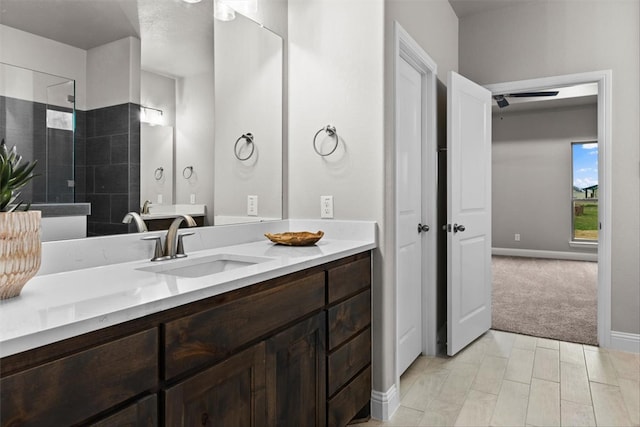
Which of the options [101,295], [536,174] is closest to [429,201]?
[101,295]

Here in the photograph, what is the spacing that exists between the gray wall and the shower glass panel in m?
7.50

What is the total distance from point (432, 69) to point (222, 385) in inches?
99.4

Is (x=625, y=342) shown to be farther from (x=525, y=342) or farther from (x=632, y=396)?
(x=632, y=396)

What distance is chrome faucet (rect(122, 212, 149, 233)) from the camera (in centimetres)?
154

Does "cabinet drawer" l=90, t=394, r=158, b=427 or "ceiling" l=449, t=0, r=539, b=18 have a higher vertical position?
"ceiling" l=449, t=0, r=539, b=18

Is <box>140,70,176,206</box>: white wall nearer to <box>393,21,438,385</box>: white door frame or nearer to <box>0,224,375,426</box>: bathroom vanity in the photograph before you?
<box>0,224,375,426</box>: bathroom vanity

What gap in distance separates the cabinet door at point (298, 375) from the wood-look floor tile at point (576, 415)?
4.37ft

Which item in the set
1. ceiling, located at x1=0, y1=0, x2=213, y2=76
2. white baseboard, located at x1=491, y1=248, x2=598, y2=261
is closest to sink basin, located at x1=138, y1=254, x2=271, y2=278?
ceiling, located at x1=0, y1=0, x2=213, y2=76

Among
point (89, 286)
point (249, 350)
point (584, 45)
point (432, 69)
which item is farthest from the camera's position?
point (584, 45)

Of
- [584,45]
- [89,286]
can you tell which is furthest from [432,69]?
[89,286]

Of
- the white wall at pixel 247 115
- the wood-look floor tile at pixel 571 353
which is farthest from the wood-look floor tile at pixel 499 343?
the white wall at pixel 247 115

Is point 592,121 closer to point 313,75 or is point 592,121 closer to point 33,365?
point 313,75

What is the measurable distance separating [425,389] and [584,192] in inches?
245

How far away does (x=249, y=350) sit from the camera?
124 cm
